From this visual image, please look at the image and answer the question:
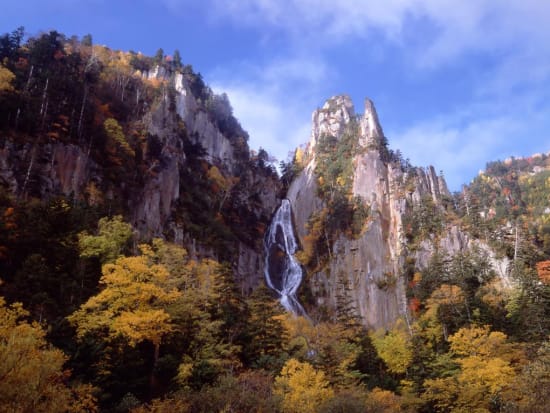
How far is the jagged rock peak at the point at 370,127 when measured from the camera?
7743cm

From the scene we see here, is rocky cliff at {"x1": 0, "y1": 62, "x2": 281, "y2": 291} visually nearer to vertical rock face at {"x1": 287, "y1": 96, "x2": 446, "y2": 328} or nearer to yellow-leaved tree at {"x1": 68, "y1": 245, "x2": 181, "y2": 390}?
vertical rock face at {"x1": 287, "y1": 96, "x2": 446, "y2": 328}

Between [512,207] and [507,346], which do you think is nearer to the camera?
[507,346]

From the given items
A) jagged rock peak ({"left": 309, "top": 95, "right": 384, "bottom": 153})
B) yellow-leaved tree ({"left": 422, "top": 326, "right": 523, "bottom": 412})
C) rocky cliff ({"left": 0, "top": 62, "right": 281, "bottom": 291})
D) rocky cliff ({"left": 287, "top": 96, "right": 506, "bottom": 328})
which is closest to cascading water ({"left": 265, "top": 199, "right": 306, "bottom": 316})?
rocky cliff ({"left": 0, "top": 62, "right": 281, "bottom": 291})

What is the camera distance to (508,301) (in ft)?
141

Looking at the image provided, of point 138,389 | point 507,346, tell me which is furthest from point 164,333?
point 507,346

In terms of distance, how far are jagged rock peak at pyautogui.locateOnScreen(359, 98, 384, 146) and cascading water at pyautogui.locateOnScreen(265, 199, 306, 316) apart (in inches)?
739

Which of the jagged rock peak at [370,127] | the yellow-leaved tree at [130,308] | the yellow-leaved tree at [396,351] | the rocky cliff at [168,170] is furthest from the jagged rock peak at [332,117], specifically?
the yellow-leaved tree at [130,308]

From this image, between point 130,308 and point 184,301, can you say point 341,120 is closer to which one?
point 184,301

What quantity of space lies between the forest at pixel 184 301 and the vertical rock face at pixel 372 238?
184 cm

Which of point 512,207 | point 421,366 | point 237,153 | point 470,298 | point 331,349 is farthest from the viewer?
point 512,207

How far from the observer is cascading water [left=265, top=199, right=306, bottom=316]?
58.9 metres

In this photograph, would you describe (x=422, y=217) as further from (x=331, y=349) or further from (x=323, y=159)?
(x=331, y=349)

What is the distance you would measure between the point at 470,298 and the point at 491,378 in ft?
51.1

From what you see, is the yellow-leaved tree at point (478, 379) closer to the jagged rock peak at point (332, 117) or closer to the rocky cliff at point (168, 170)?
the rocky cliff at point (168, 170)
